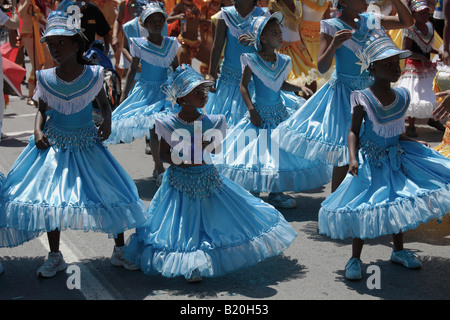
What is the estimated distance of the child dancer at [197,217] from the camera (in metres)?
5.16

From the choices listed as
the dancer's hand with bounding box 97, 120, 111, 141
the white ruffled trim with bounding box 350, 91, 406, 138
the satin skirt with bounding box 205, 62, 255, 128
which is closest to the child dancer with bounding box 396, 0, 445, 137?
the satin skirt with bounding box 205, 62, 255, 128

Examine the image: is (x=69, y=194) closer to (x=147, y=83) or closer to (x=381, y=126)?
(x=381, y=126)

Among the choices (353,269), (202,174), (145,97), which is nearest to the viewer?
(353,269)

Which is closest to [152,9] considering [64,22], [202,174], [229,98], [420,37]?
[229,98]

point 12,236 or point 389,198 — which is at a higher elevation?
point 389,198

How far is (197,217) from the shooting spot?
17.4 feet

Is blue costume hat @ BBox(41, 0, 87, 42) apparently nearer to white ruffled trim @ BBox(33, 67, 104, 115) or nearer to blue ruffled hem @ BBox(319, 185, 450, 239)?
white ruffled trim @ BBox(33, 67, 104, 115)

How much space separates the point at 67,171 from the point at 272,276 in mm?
1816

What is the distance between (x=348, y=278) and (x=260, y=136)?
2.18 m

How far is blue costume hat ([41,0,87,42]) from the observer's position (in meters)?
5.38

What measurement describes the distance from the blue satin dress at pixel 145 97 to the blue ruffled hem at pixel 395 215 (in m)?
3.24

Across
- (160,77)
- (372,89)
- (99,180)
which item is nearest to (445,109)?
(372,89)

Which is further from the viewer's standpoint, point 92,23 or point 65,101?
point 92,23

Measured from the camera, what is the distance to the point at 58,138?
17.9 ft
